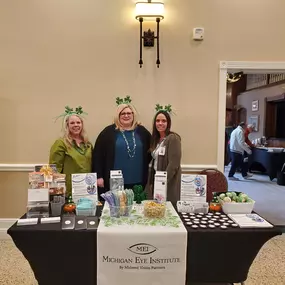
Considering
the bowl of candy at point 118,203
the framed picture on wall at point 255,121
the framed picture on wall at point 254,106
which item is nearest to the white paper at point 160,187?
the bowl of candy at point 118,203

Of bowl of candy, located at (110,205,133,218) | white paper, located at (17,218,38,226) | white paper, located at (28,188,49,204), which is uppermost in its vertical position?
white paper, located at (28,188,49,204)

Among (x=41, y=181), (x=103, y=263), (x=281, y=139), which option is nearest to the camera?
(x=103, y=263)

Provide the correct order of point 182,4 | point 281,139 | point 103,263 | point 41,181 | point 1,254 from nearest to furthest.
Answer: point 103,263 < point 41,181 < point 1,254 < point 182,4 < point 281,139

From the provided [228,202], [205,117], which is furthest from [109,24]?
[228,202]

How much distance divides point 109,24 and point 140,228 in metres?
2.35

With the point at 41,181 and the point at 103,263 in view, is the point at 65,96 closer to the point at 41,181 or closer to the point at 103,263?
the point at 41,181

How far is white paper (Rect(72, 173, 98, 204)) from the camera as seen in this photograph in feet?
7.00

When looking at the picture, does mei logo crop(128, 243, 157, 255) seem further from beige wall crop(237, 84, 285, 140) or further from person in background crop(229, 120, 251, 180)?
beige wall crop(237, 84, 285, 140)

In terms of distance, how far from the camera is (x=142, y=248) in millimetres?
1722

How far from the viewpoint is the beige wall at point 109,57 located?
10.7 feet

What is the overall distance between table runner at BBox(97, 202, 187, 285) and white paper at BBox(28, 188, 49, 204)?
18.8 inches

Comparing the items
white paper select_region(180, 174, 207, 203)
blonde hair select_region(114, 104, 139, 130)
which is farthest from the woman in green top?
white paper select_region(180, 174, 207, 203)

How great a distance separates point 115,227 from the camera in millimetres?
1774

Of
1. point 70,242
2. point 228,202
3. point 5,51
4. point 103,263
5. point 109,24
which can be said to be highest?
point 109,24
